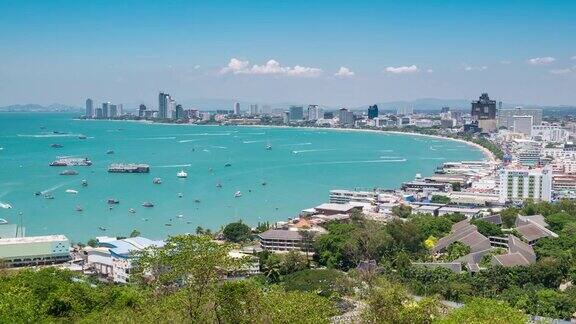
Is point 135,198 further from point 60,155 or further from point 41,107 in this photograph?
point 41,107

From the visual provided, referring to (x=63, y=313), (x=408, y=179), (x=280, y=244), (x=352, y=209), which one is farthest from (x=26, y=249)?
(x=408, y=179)

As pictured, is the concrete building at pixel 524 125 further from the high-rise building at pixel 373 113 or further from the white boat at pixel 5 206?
the white boat at pixel 5 206

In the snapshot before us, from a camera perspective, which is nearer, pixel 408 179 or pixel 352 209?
pixel 352 209

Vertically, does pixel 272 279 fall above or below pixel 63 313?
below

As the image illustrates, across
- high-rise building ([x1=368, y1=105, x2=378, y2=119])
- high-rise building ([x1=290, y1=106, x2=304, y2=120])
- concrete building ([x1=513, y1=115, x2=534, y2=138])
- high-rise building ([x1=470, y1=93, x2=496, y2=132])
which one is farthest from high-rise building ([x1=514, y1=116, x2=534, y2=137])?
high-rise building ([x1=290, y1=106, x2=304, y2=120])

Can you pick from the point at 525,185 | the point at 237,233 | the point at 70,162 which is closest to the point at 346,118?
the point at 70,162

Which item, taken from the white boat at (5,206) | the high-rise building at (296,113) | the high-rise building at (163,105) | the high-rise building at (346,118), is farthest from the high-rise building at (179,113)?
the white boat at (5,206)

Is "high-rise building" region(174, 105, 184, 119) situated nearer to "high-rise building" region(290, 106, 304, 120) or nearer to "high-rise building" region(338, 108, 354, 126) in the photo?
"high-rise building" region(290, 106, 304, 120)

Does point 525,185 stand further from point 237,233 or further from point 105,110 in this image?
point 105,110

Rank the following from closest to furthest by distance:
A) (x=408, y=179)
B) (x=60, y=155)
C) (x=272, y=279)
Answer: (x=272, y=279) → (x=408, y=179) → (x=60, y=155)
